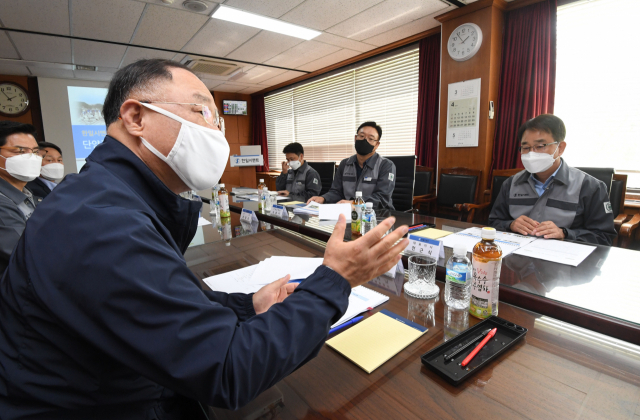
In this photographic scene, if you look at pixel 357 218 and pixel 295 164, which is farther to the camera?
pixel 295 164

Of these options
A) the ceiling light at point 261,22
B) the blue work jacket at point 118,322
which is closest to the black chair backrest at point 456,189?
the ceiling light at point 261,22

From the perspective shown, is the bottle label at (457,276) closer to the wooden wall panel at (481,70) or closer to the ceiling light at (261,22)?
the wooden wall panel at (481,70)

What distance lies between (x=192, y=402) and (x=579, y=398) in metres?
0.77

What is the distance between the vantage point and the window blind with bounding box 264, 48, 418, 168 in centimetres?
438

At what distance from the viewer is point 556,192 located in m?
1.80

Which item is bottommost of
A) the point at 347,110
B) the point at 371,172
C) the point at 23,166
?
the point at 371,172

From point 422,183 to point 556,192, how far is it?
79.1 inches

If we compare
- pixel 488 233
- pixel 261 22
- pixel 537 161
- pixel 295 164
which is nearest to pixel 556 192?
pixel 537 161

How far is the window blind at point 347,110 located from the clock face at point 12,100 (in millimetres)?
4330

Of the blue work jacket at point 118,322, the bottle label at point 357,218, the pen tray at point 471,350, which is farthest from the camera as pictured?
the bottle label at point 357,218

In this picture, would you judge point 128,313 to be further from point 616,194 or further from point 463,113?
point 463,113

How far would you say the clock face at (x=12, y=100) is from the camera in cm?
511

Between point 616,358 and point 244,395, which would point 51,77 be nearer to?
point 244,395

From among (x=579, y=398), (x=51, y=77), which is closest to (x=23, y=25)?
(x=51, y=77)
